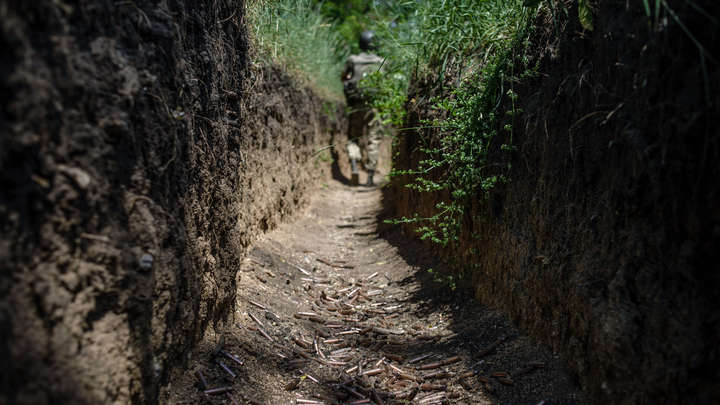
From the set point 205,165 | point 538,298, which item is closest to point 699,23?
point 538,298

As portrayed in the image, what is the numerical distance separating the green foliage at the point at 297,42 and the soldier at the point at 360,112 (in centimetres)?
37

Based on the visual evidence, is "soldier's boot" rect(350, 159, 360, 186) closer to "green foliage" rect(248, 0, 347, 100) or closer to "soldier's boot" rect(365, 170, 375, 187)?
"soldier's boot" rect(365, 170, 375, 187)

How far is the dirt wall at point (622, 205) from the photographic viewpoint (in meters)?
1.45

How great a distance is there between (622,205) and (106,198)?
6.09 ft

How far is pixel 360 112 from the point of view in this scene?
10.0 meters

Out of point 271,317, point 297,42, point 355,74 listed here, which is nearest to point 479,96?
point 271,317

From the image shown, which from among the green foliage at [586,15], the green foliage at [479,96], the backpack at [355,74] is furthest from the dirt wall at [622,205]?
the backpack at [355,74]

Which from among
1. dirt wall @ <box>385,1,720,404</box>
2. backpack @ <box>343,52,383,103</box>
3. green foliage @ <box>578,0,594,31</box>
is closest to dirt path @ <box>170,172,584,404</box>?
dirt wall @ <box>385,1,720,404</box>

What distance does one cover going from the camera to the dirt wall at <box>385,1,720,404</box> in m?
1.45

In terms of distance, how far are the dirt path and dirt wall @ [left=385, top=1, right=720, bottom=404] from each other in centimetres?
27

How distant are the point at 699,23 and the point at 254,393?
2.30m

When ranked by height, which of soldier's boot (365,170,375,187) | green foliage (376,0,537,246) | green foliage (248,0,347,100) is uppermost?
green foliage (248,0,347,100)

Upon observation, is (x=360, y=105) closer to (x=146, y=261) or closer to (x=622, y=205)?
(x=622, y=205)

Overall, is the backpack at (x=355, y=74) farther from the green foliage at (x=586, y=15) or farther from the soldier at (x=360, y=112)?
the green foliage at (x=586, y=15)
